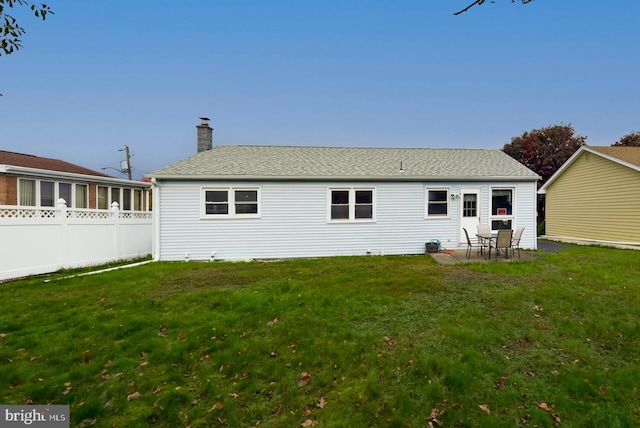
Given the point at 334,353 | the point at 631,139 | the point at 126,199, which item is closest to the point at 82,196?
the point at 126,199

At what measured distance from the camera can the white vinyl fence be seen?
28.1 ft

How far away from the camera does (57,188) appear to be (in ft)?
45.1

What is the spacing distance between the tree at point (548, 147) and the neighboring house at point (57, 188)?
29.3 meters

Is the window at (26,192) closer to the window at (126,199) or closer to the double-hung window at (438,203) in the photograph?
the window at (126,199)

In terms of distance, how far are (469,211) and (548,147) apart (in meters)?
19.5

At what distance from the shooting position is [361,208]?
12.1m

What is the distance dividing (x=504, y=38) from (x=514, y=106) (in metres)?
11.5

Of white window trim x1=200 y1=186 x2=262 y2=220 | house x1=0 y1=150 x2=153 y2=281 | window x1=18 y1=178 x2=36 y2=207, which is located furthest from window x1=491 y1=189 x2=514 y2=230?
window x1=18 y1=178 x2=36 y2=207

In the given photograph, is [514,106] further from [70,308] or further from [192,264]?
[70,308]

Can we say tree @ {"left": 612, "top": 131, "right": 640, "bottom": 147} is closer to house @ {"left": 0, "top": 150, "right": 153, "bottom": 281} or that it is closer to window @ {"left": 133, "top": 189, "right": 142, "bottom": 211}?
house @ {"left": 0, "top": 150, "right": 153, "bottom": 281}

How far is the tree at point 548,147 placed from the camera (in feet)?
83.3

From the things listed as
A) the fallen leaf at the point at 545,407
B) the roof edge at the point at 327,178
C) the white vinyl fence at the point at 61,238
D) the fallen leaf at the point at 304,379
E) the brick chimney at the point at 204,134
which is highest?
the brick chimney at the point at 204,134

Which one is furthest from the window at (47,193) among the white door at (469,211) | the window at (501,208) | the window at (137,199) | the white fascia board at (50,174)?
the window at (501,208)

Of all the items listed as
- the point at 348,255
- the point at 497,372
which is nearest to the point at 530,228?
the point at 348,255
